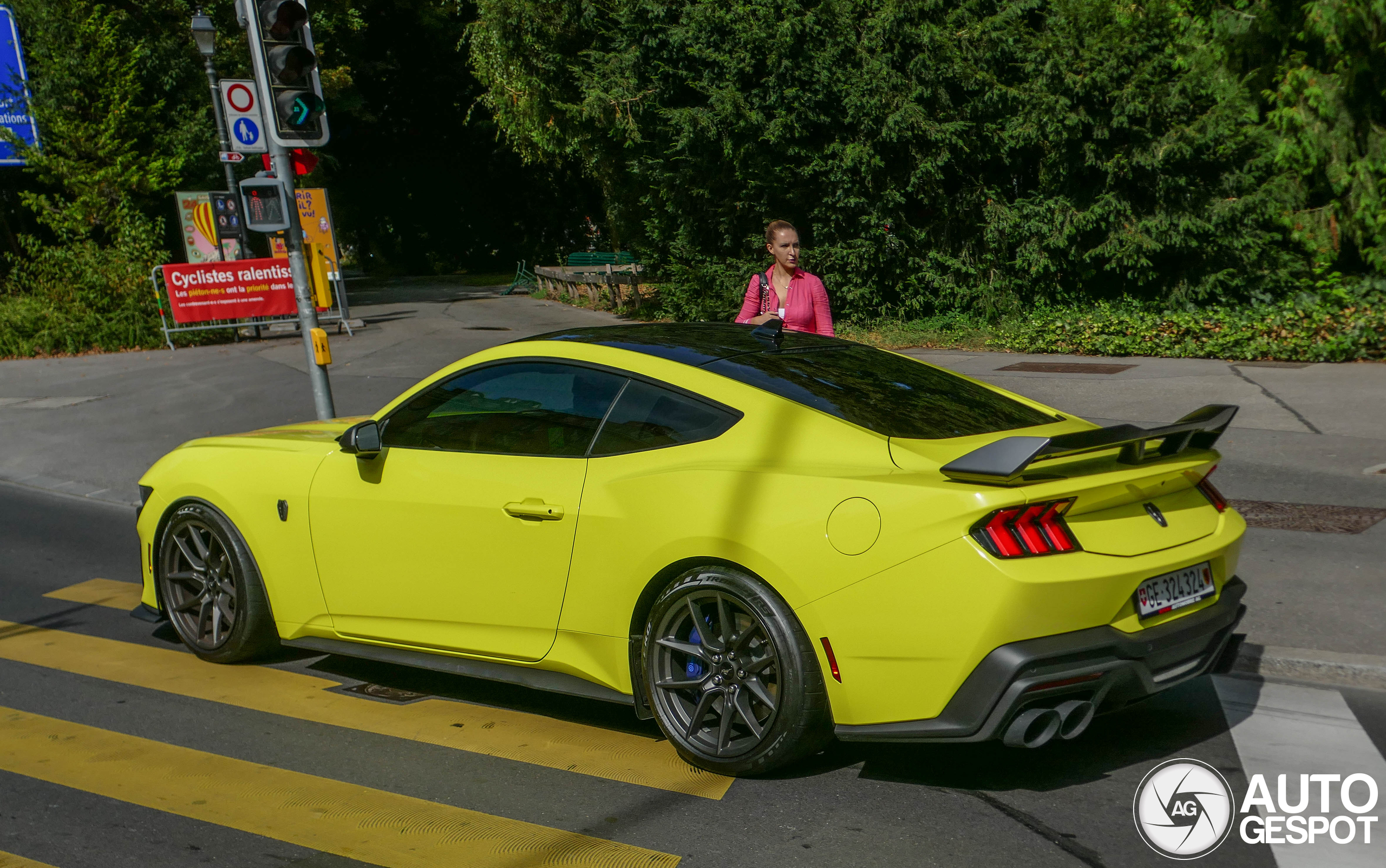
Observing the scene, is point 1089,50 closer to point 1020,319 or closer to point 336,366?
point 1020,319

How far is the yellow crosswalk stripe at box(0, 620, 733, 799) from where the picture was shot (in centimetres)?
419

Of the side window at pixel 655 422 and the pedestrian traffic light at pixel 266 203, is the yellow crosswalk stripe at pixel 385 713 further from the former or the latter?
the pedestrian traffic light at pixel 266 203

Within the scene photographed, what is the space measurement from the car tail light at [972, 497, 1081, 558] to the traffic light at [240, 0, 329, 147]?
6.99m

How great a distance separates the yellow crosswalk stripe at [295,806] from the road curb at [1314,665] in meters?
2.89

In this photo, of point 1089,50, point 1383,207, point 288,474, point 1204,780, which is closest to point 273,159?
point 288,474

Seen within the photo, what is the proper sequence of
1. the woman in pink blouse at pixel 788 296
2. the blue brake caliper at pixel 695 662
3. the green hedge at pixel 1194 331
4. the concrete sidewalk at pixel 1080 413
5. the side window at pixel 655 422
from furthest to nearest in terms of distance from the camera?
the green hedge at pixel 1194 331
the woman in pink blouse at pixel 788 296
the concrete sidewalk at pixel 1080 413
the side window at pixel 655 422
the blue brake caliper at pixel 695 662

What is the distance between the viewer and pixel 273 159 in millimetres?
8953

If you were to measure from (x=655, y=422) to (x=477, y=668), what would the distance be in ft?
3.97

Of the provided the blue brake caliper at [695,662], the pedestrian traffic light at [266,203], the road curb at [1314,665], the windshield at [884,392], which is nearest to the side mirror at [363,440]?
the windshield at [884,392]

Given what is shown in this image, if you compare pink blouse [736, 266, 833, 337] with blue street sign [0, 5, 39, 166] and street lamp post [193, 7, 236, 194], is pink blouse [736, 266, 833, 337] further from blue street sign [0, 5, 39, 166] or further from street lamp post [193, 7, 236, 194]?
blue street sign [0, 5, 39, 166]

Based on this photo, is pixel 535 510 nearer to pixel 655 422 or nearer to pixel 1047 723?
pixel 655 422

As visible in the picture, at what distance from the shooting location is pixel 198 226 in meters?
22.3

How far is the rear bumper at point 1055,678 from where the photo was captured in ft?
11.2

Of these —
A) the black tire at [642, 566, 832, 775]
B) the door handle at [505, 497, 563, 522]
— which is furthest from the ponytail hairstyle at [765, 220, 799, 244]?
the black tire at [642, 566, 832, 775]
